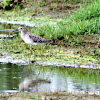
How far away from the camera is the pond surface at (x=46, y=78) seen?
713 centimetres

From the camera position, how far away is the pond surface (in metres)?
7.13

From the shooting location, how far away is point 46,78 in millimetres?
7922

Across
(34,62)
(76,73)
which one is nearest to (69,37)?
(34,62)

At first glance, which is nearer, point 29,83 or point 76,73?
point 29,83

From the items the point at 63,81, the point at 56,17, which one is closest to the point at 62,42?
the point at 63,81

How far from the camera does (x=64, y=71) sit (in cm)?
853

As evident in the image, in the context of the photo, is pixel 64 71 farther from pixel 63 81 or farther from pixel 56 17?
pixel 56 17

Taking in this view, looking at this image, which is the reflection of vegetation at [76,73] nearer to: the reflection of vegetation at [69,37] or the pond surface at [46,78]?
the pond surface at [46,78]

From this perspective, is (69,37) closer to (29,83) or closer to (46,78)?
(46,78)

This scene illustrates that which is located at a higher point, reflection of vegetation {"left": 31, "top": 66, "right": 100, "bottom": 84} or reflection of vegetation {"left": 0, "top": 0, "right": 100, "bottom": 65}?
reflection of vegetation {"left": 0, "top": 0, "right": 100, "bottom": 65}

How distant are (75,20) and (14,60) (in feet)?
13.1

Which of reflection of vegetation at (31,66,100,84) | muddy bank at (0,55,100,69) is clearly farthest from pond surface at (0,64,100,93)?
muddy bank at (0,55,100,69)

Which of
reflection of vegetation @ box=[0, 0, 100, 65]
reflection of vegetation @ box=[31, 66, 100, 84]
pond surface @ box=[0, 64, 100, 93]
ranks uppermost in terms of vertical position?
reflection of vegetation @ box=[0, 0, 100, 65]

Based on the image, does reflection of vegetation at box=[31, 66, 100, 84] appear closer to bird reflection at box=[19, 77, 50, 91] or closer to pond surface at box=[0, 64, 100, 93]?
pond surface at box=[0, 64, 100, 93]
